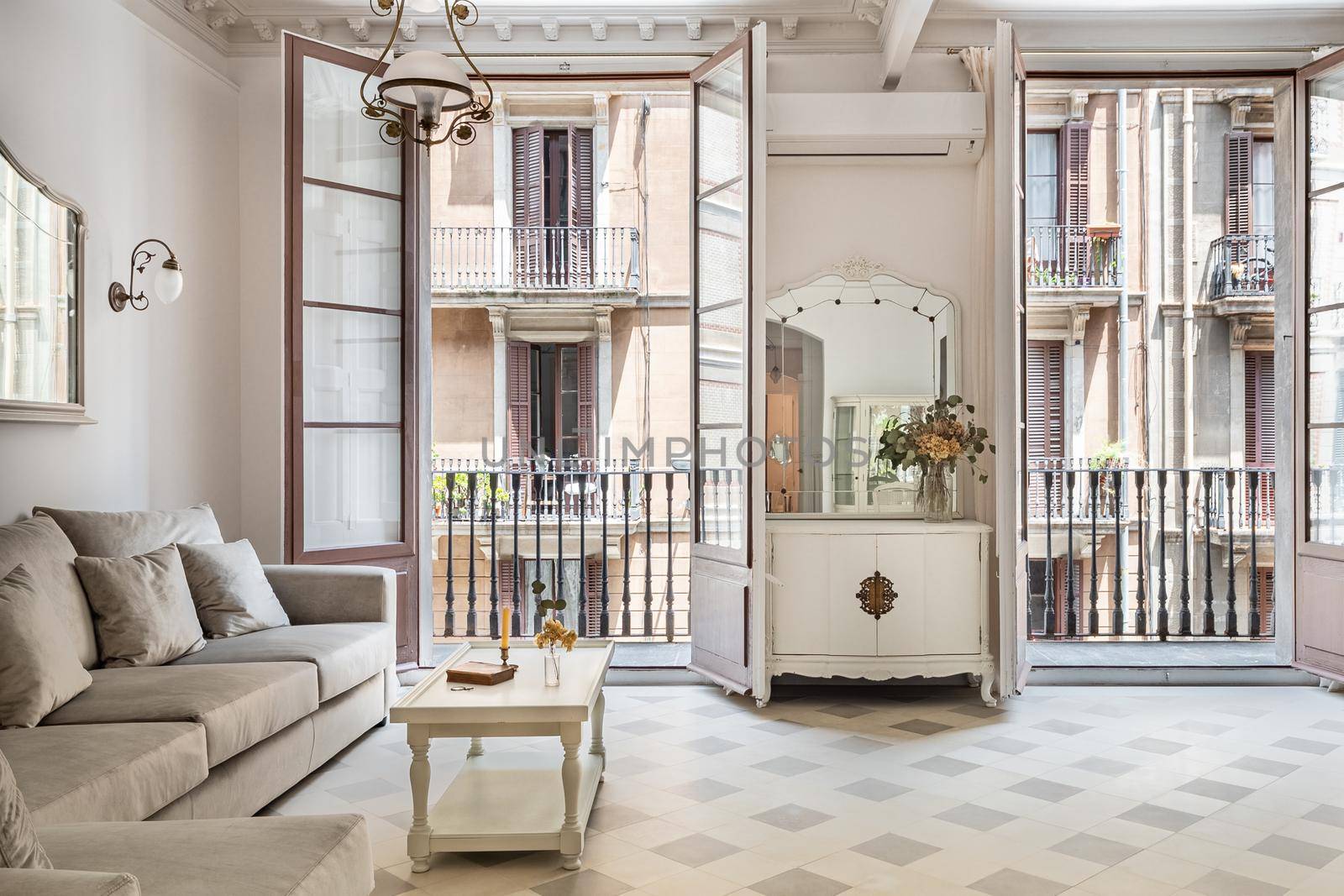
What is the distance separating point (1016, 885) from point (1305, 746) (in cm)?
194

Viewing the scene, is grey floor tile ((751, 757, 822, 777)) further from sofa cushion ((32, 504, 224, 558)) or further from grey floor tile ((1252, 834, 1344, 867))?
sofa cushion ((32, 504, 224, 558))

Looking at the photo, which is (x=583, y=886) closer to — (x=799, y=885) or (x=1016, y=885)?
(x=799, y=885)

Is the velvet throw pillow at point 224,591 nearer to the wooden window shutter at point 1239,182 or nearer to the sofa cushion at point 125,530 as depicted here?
the sofa cushion at point 125,530

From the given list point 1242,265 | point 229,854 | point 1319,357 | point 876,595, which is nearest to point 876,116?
point 876,595

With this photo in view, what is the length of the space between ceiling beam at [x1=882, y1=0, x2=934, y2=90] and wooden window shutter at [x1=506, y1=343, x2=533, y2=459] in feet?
30.2

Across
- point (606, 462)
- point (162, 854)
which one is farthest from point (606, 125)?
point (162, 854)

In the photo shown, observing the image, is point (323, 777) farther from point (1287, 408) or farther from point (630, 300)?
point (630, 300)

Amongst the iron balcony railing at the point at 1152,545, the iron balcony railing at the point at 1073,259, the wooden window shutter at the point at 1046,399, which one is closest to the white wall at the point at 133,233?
the iron balcony railing at the point at 1152,545

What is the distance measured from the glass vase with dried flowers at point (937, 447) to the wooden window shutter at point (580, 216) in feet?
29.7

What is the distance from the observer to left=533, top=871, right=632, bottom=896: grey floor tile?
2447 mm

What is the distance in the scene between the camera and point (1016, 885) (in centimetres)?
248

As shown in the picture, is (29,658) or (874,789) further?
(874,789)

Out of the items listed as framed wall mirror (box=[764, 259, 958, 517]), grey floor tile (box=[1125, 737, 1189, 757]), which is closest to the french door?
framed wall mirror (box=[764, 259, 958, 517])

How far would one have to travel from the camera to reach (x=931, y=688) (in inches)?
179
